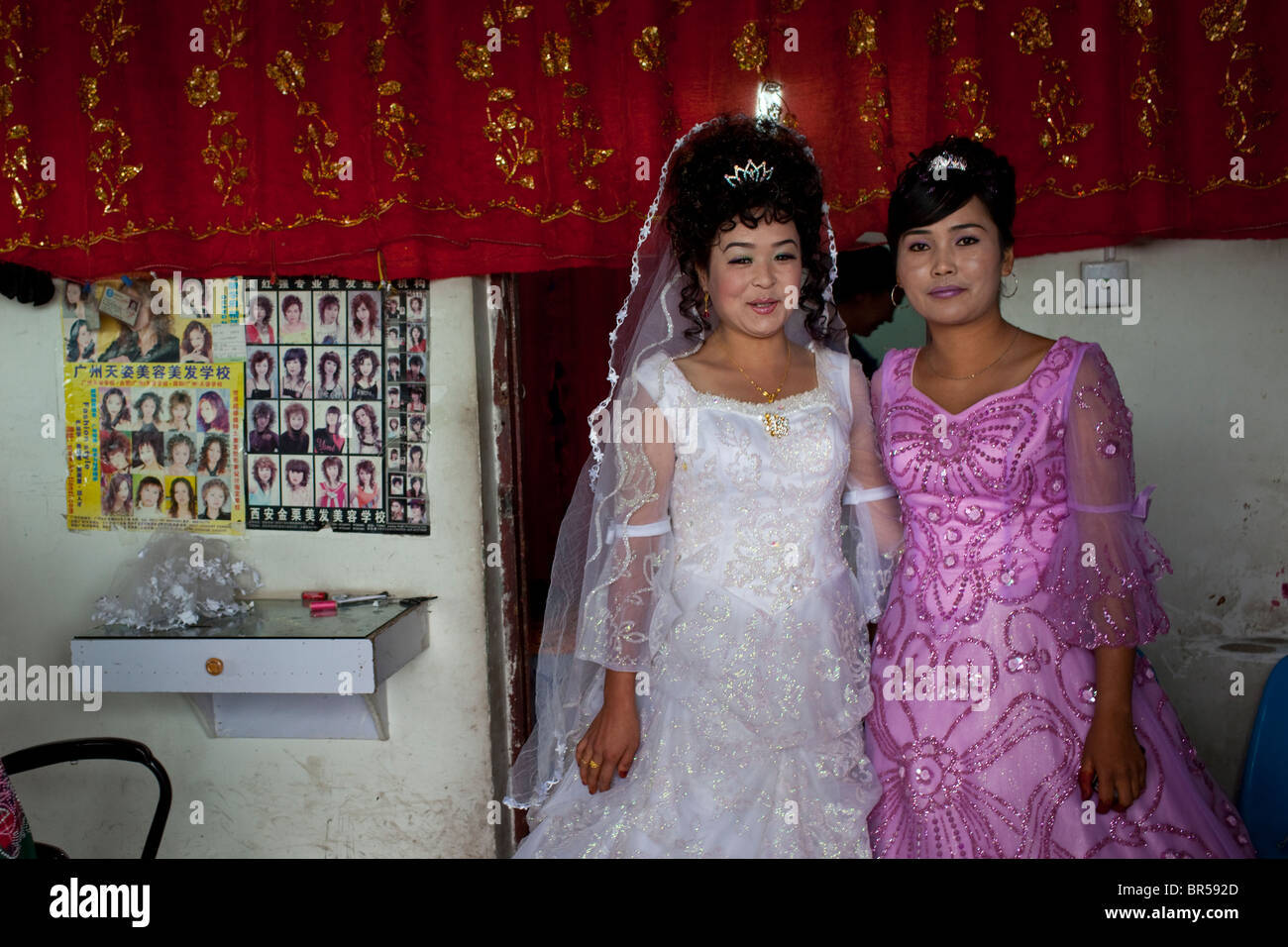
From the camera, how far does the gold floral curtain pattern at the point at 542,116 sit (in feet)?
7.42

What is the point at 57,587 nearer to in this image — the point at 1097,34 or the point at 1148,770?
the point at 1148,770

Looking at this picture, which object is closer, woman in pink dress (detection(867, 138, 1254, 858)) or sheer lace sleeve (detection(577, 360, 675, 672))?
woman in pink dress (detection(867, 138, 1254, 858))

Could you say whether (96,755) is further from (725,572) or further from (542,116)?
(542,116)

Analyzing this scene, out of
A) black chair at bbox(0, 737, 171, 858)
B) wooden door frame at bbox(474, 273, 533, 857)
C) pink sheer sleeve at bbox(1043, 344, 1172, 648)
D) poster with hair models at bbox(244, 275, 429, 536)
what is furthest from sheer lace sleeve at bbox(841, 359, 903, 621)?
black chair at bbox(0, 737, 171, 858)

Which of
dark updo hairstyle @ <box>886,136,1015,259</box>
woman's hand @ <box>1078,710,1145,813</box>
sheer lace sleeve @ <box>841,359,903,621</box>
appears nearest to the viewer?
woman's hand @ <box>1078,710,1145,813</box>

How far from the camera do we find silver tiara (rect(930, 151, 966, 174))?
1657 millimetres

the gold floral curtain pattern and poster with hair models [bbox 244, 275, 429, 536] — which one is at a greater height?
the gold floral curtain pattern

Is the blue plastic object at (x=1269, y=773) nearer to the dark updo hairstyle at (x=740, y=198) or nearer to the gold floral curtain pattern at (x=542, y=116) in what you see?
the gold floral curtain pattern at (x=542, y=116)

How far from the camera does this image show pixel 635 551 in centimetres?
179

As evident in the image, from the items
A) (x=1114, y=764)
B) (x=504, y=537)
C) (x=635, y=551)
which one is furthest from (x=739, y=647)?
(x=504, y=537)

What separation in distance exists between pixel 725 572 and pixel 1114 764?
70 centimetres

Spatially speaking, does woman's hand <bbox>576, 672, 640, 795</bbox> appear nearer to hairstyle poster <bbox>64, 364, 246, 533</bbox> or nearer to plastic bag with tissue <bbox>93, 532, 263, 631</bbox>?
plastic bag with tissue <bbox>93, 532, 263, 631</bbox>

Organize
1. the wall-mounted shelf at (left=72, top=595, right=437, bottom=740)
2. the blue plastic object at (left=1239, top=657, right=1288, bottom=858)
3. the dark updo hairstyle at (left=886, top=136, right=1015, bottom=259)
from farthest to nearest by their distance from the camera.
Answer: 1. the wall-mounted shelf at (left=72, top=595, right=437, bottom=740)
2. the blue plastic object at (left=1239, top=657, right=1288, bottom=858)
3. the dark updo hairstyle at (left=886, top=136, right=1015, bottom=259)
